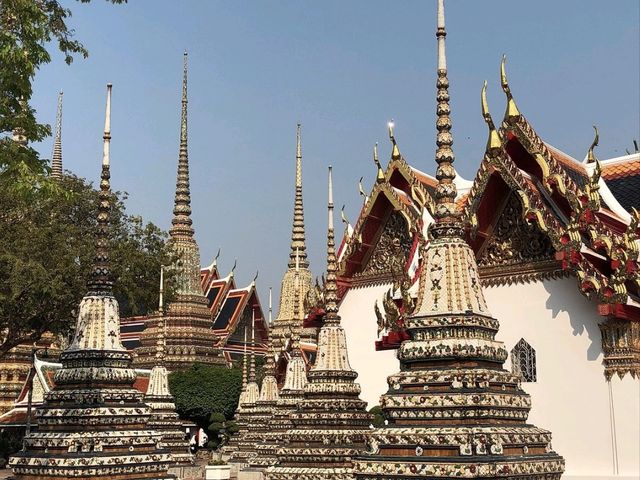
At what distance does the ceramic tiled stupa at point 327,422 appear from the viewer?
1191 centimetres

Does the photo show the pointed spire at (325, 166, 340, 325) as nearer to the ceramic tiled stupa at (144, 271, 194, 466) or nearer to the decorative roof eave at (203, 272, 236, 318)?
the ceramic tiled stupa at (144, 271, 194, 466)

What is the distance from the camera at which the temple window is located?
14.9 meters

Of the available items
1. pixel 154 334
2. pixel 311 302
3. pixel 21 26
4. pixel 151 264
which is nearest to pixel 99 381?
→ pixel 21 26

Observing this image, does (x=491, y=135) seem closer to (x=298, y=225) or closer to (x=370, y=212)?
(x=370, y=212)

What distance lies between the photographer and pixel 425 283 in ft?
25.3

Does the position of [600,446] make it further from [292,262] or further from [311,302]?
[292,262]

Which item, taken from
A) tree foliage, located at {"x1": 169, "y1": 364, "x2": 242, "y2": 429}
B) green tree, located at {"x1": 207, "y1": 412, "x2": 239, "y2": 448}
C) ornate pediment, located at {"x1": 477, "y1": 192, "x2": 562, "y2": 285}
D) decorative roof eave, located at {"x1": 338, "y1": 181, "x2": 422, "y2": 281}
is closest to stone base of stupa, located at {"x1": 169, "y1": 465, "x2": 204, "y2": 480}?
decorative roof eave, located at {"x1": 338, "y1": 181, "x2": 422, "y2": 281}

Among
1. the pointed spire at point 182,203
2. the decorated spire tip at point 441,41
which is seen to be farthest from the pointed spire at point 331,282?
the pointed spire at point 182,203

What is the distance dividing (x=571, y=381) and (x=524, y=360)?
0.95 m

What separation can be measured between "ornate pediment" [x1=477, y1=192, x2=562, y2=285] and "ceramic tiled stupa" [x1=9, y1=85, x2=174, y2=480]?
25.0ft

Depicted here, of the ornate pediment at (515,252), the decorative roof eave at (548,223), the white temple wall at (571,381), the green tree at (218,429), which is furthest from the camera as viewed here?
the green tree at (218,429)

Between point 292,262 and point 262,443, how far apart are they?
20310 millimetres

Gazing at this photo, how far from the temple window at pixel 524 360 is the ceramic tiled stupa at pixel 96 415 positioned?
279 inches

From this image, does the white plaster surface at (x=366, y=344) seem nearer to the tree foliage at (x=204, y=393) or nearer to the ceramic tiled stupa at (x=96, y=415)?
the ceramic tiled stupa at (x=96, y=415)
